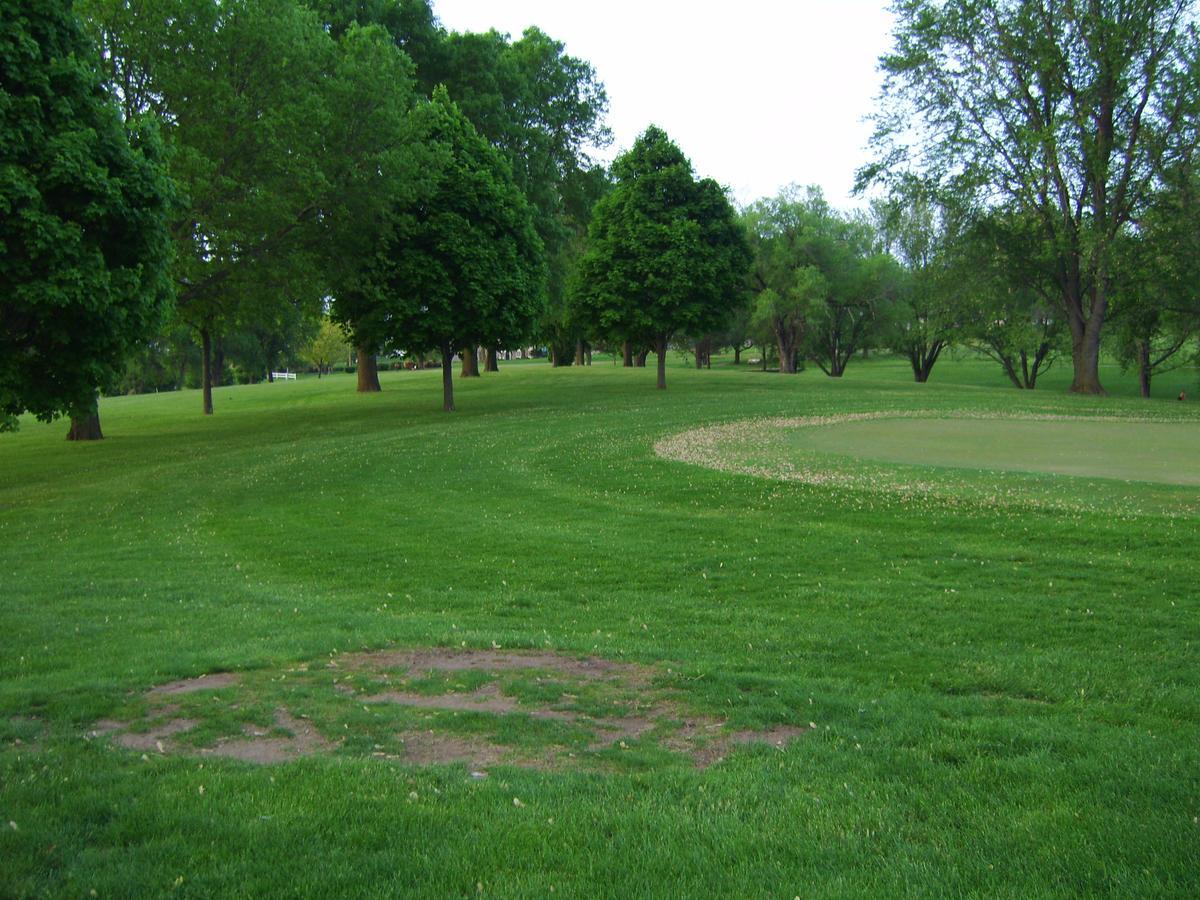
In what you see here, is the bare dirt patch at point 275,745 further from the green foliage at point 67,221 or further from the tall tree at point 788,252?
the tall tree at point 788,252

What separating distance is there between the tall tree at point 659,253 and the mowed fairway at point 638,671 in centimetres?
2491

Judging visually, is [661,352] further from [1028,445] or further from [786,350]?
[786,350]

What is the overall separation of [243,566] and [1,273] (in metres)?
8.33

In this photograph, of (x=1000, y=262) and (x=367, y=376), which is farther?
(x=367, y=376)

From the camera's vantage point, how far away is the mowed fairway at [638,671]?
4.38 meters

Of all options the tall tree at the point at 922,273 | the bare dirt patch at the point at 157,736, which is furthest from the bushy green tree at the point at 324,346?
the bare dirt patch at the point at 157,736

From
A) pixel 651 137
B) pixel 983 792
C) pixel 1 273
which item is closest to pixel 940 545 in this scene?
pixel 983 792

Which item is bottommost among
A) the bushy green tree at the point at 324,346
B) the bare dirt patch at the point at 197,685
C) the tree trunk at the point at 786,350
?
the bare dirt patch at the point at 197,685

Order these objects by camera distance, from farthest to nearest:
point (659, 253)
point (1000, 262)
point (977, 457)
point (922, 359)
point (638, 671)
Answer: point (922, 359) < point (1000, 262) < point (659, 253) < point (977, 457) < point (638, 671)

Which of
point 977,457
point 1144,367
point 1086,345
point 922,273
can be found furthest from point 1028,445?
point 1144,367

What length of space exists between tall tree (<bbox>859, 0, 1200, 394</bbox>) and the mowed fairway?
98.0 feet

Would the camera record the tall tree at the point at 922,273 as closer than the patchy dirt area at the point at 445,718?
No

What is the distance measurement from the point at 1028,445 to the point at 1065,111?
28.7 metres

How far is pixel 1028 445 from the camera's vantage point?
73.2ft
